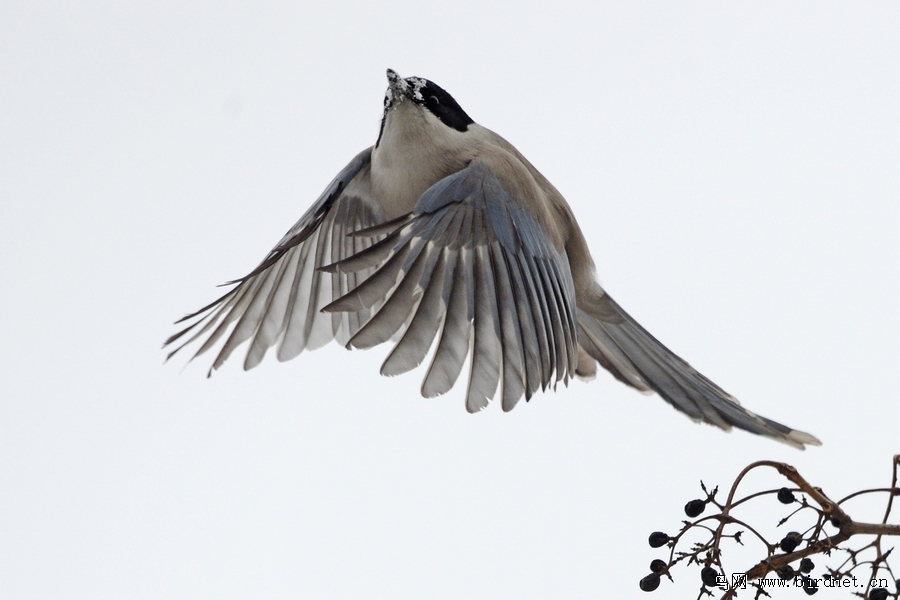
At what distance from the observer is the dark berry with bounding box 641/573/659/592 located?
1.51 m

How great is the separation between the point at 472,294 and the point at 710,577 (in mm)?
827

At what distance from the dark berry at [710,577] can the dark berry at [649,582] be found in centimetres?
9

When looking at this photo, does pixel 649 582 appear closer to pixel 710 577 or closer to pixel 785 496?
pixel 710 577

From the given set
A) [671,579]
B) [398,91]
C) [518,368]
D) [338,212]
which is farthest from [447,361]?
[338,212]

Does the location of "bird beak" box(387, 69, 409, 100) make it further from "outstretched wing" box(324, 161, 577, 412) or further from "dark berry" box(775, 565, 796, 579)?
"dark berry" box(775, 565, 796, 579)

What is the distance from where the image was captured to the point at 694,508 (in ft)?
5.03

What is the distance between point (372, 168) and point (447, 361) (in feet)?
2.99

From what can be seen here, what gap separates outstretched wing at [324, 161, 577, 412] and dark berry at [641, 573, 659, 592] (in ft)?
1.55

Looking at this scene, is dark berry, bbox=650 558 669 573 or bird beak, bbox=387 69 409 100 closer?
dark berry, bbox=650 558 669 573

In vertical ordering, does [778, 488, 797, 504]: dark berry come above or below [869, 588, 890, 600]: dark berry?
above

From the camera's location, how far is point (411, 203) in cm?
256

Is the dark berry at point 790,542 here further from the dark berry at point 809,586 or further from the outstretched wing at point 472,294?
the outstretched wing at point 472,294

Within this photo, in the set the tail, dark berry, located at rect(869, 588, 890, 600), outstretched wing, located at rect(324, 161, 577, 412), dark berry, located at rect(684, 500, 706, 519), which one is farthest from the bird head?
dark berry, located at rect(869, 588, 890, 600)

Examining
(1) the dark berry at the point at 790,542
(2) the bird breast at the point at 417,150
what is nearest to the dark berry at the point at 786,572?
(1) the dark berry at the point at 790,542
